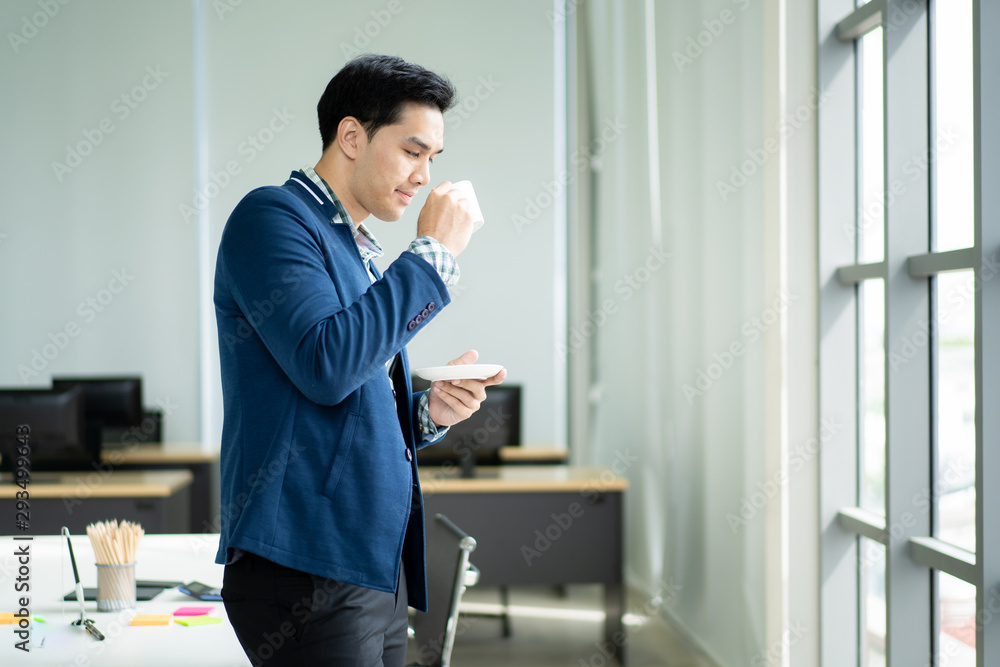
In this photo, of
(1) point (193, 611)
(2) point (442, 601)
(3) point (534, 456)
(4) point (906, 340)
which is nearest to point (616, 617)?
(3) point (534, 456)

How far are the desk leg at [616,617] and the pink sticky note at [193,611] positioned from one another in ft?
7.67

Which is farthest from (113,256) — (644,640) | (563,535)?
(644,640)

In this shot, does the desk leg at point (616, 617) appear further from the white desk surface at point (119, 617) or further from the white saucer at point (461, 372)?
the white saucer at point (461, 372)

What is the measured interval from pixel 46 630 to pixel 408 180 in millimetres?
1085

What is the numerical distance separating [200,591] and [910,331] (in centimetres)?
186

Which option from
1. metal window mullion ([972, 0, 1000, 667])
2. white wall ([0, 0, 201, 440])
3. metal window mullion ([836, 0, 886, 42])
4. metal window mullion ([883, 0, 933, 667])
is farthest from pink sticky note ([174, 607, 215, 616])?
white wall ([0, 0, 201, 440])

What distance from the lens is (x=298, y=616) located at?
3.52 ft

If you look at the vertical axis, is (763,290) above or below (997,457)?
above

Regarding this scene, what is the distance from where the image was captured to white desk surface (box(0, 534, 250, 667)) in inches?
58.4

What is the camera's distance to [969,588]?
2.17 m

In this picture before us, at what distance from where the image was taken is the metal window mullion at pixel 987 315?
6.19ft

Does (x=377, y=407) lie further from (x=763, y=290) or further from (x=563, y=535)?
(x=563, y=535)

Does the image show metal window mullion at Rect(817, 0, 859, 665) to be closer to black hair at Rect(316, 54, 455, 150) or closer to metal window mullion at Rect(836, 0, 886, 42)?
metal window mullion at Rect(836, 0, 886, 42)

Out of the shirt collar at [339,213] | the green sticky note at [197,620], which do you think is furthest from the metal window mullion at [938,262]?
the green sticky note at [197,620]
